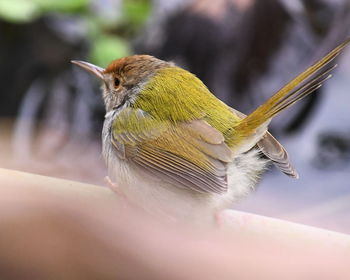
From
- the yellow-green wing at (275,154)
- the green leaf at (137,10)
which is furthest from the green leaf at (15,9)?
the yellow-green wing at (275,154)

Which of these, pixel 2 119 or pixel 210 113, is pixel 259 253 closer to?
pixel 210 113

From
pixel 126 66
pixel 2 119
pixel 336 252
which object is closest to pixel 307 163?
pixel 126 66

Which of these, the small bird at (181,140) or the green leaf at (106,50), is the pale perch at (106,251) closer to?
the small bird at (181,140)

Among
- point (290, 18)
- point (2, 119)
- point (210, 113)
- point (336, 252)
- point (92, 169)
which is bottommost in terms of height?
point (336, 252)

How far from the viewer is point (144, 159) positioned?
2188mm

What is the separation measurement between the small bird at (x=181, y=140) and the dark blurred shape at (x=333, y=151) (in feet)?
4.91

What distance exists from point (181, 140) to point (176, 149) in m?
0.03

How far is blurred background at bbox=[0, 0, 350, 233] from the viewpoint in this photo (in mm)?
3771

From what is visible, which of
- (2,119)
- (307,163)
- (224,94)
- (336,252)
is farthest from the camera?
(2,119)

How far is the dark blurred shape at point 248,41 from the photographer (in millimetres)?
4023

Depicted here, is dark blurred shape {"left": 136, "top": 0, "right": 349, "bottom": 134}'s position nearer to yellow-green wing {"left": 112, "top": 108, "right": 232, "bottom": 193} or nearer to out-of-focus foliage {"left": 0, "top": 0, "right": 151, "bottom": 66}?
out-of-focus foliage {"left": 0, "top": 0, "right": 151, "bottom": 66}

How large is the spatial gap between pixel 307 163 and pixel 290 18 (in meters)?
0.98

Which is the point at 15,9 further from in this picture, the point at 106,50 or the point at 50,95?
the point at 50,95

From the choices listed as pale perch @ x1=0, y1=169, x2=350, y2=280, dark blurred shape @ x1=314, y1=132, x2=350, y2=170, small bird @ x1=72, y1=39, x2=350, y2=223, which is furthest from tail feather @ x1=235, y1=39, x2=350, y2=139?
dark blurred shape @ x1=314, y1=132, x2=350, y2=170
